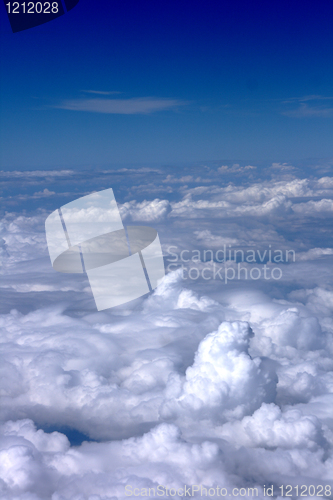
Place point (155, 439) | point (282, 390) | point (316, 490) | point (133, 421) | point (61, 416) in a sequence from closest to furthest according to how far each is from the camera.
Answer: point (316, 490) < point (155, 439) < point (133, 421) < point (61, 416) < point (282, 390)

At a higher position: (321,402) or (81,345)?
(81,345)

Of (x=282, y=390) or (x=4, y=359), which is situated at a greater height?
(x=4, y=359)

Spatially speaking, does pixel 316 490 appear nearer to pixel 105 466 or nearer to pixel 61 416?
pixel 105 466

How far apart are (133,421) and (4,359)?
74245 millimetres

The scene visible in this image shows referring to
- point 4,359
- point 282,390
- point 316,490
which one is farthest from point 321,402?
point 4,359

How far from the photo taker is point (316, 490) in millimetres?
109750

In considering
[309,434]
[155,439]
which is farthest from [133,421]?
[309,434]

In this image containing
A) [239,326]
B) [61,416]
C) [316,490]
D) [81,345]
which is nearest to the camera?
[239,326]

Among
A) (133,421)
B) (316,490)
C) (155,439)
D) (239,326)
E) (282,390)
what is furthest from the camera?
(282,390)

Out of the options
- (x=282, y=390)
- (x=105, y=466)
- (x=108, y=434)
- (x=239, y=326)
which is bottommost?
(x=282, y=390)

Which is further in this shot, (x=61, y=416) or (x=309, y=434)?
(x=61, y=416)

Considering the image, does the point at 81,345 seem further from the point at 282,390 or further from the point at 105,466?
the point at 282,390

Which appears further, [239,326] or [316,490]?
[316,490]

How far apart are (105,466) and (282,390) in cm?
9510
